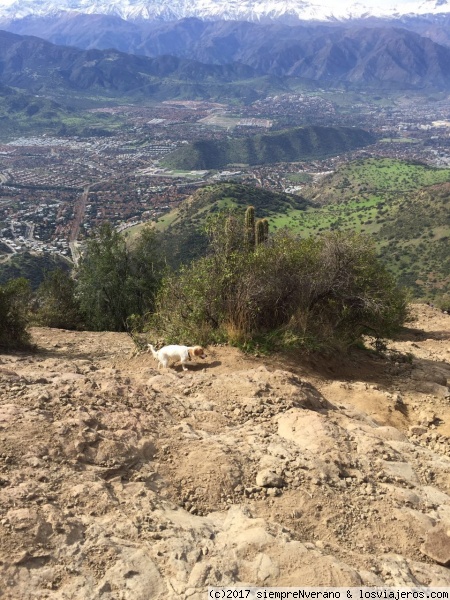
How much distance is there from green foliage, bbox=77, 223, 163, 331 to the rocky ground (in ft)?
40.2

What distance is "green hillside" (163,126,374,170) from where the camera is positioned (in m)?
171

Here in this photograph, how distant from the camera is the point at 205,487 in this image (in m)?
4.61

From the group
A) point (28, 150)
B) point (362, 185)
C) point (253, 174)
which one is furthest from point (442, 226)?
point (28, 150)

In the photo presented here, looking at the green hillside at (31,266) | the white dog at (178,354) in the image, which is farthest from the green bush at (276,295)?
the green hillside at (31,266)

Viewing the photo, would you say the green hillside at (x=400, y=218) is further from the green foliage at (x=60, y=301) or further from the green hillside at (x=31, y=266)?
the green hillside at (x=31, y=266)

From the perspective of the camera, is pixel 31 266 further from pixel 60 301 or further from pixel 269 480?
pixel 269 480

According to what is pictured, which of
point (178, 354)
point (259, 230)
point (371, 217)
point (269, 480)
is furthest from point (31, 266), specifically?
point (269, 480)

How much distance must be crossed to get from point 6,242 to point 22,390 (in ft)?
284

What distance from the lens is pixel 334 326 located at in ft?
32.2

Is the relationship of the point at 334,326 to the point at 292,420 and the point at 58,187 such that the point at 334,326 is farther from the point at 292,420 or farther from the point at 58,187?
the point at 58,187

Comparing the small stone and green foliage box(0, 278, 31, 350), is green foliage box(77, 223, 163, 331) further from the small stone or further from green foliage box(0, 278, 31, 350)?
the small stone

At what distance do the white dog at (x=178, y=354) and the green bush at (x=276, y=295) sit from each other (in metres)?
0.87

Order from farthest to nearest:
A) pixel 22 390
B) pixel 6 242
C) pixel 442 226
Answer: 1. pixel 6 242
2. pixel 442 226
3. pixel 22 390

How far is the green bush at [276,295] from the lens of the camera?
895cm
